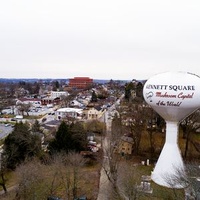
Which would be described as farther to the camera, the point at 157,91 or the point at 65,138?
the point at 65,138

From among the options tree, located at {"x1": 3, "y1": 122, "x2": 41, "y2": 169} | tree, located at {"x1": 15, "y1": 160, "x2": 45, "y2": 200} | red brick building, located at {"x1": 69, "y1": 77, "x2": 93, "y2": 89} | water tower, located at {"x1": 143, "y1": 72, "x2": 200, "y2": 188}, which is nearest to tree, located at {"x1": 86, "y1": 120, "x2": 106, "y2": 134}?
tree, located at {"x1": 3, "y1": 122, "x2": 41, "y2": 169}

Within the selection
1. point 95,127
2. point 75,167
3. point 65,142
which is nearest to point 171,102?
point 75,167

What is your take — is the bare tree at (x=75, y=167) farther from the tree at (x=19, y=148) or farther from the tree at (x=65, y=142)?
the tree at (x=19, y=148)

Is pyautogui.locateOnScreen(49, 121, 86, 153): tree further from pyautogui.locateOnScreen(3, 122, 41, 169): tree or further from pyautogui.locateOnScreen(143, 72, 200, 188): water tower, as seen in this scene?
pyautogui.locateOnScreen(143, 72, 200, 188): water tower

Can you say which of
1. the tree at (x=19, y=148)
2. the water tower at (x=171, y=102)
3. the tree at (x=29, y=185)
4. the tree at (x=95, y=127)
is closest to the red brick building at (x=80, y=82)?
the tree at (x=95, y=127)

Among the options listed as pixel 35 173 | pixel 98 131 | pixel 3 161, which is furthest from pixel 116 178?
pixel 98 131

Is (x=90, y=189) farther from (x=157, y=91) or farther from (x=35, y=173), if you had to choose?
(x=157, y=91)
